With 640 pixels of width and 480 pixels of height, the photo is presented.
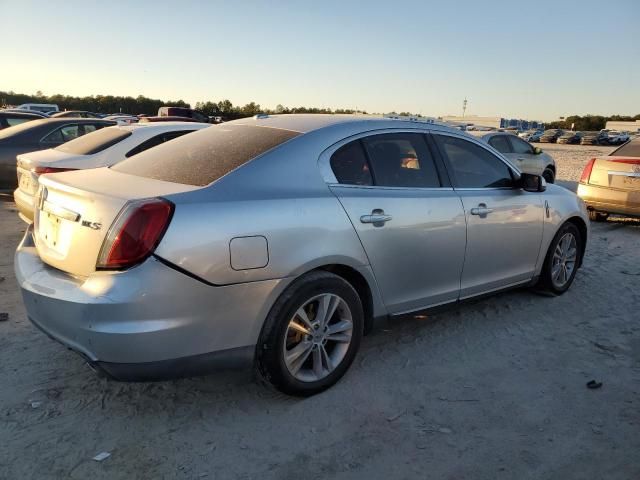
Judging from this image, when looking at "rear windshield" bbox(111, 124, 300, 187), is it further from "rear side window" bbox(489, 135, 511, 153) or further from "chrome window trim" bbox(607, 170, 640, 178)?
"rear side window" bbox(489, 135, 511, 153)

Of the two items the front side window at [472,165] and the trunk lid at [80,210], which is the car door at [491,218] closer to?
the front side window at [472,165]

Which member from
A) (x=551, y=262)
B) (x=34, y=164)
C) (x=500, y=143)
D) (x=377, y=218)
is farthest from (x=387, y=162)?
(x=500, y=143)

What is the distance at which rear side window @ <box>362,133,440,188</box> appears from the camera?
3594 mm

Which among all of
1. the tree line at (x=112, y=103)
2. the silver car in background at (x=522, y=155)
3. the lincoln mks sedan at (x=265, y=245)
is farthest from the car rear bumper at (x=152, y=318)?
the tree line at (x=112, y=103)

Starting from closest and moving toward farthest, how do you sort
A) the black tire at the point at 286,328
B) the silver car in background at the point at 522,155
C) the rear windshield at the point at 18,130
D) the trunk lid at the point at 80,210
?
the trunk lid at the point at 80,210
the black tire at the point at 286,328
the rear windshield at the point at 18,130
the silver car in background at the point at 522,155

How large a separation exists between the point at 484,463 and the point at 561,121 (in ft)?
393

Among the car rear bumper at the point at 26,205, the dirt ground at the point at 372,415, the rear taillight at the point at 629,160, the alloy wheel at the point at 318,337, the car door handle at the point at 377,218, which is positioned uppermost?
the rear taillight at the point at 629,160

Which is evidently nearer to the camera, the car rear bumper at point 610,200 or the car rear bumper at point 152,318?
the car rear bumper at point 152,318

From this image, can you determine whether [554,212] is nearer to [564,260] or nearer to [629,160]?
[564,260]

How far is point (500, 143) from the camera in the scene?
38.9 ft

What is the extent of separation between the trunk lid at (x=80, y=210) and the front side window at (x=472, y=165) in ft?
6.97

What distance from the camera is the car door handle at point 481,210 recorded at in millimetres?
4023

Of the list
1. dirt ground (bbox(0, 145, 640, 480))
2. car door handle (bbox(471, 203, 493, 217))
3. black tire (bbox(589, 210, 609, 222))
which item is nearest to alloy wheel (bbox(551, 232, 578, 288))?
dirt ground (bbox(0, 145, 640, 480))

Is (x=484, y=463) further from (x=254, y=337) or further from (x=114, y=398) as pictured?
(x=114, y=398)
